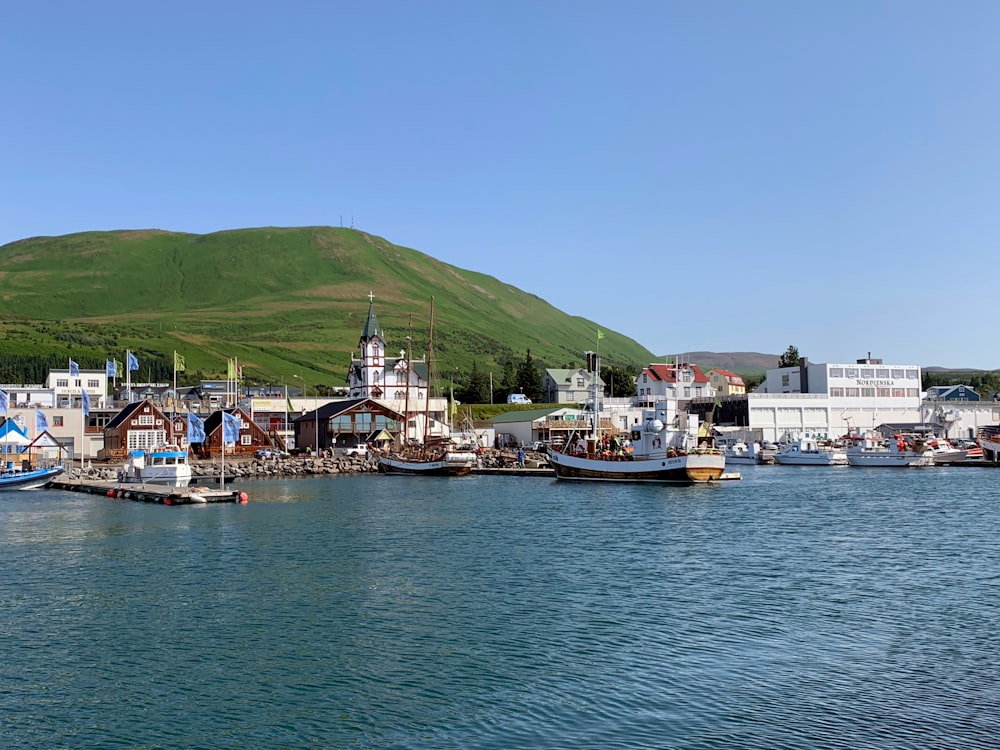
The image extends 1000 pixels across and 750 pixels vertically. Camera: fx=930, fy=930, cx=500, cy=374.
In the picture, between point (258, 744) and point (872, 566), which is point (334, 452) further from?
point (258, 744)

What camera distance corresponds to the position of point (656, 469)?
2950 inches

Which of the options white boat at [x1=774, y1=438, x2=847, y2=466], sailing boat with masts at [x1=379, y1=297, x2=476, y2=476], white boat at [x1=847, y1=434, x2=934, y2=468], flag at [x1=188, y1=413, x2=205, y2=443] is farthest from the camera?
white boat at [x1=774, y1=438, x2=847, y2=466]

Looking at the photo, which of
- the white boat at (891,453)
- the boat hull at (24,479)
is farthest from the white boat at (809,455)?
→ the boat hull at (24,479)

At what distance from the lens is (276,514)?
56.5m

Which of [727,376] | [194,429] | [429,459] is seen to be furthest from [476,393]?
[194,429]

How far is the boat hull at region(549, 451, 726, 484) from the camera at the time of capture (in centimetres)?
7362

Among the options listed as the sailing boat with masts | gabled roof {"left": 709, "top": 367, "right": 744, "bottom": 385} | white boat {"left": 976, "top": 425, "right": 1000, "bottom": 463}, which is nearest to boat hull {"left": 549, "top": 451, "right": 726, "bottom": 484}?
the sailing boat with masts

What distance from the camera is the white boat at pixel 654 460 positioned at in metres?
73.9

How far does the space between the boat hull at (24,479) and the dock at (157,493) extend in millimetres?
2888

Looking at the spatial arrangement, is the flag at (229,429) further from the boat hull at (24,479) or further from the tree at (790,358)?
the tree at (790,358)

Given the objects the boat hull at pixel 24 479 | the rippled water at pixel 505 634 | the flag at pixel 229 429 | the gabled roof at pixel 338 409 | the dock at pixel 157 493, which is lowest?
the rippled water at pixel 505 634

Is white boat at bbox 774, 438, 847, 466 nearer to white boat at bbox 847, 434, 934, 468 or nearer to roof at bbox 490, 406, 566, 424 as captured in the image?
white boat at bbox 847, 434, 934, 468

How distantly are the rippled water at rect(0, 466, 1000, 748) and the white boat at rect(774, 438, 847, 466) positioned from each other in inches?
2188

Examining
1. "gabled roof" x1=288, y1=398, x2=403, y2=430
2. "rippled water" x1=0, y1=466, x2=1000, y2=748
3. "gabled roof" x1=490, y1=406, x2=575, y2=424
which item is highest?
"gabled roof" x1=288, y1=398, x2=403, y2=430
